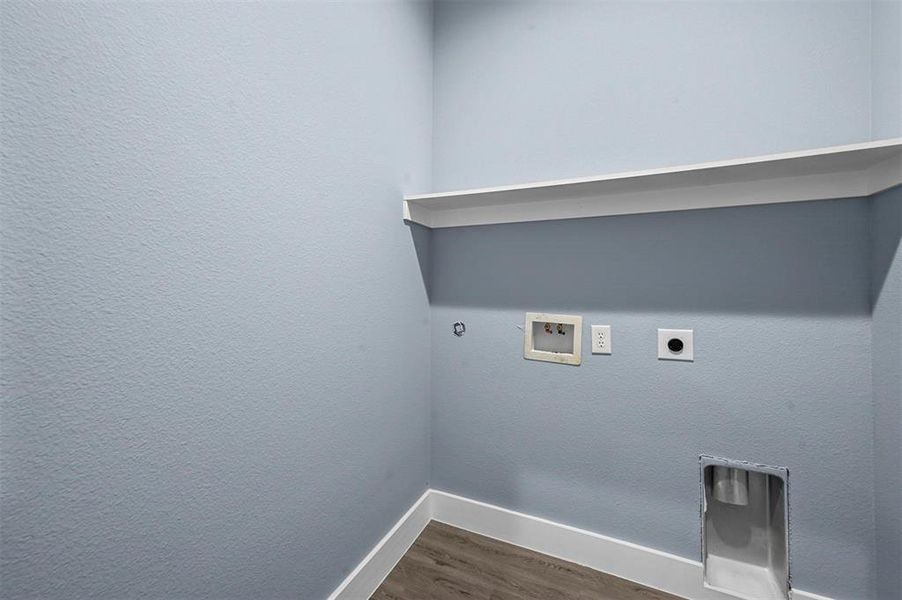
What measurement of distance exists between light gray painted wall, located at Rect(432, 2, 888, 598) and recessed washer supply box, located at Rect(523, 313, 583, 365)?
44 mm

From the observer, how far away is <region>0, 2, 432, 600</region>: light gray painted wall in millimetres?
511

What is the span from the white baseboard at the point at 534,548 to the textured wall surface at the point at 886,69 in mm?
1398

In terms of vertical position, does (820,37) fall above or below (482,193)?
above

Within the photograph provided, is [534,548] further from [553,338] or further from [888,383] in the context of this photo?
[888,383]

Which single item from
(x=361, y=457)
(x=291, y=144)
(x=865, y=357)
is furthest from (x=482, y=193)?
(x=865, y=357)

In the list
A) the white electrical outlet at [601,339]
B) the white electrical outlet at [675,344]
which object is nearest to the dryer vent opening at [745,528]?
the white electrical outlet at [675,344]

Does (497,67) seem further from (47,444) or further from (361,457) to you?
(47,444)

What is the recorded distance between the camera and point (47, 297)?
517 millimetres

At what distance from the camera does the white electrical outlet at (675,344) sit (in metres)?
1.20

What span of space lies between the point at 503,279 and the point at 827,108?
3.68ft

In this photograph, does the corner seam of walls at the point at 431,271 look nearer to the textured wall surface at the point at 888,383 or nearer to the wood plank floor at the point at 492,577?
the wood plank floor at the point at 492,577

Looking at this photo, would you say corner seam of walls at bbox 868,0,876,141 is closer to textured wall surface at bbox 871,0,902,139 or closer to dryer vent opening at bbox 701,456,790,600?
textured wall surface at bbox 871,0,902,139

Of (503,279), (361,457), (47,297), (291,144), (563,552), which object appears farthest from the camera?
(503,279)

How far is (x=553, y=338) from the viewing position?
4.63 feet
